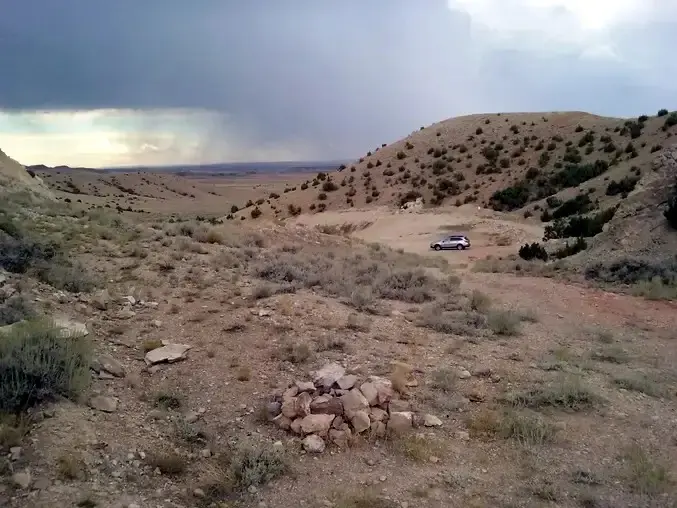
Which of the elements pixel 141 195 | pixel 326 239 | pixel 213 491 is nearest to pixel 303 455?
pixel 213 491

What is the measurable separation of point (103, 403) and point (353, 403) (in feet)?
9.19

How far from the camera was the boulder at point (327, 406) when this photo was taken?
7.08 meters

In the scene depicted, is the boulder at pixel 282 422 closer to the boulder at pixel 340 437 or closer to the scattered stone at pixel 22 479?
the boulder at pixel 340 437

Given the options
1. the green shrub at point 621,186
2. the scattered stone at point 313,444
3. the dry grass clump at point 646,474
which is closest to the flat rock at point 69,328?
the scattered stone at point 313,444

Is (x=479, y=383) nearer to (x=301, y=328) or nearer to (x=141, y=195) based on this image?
(x=301, y=328)

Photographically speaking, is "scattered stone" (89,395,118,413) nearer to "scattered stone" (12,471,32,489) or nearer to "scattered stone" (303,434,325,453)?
"scattered stone" (12,471,32,489)

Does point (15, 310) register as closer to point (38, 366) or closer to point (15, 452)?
point (38, 366)

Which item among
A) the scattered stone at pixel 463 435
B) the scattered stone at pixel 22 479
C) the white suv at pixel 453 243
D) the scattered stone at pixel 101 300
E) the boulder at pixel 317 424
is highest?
the scattered stone at pixel 101 300

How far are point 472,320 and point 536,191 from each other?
38.2 metres

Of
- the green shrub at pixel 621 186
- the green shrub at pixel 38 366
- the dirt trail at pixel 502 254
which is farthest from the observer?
the green shrub at pixel 621 186

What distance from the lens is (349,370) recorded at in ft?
28.1

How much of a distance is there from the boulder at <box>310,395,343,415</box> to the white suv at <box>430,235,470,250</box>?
2833 cm

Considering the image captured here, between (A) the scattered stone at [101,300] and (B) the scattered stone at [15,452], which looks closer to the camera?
(B) the scattered stone at [15,452]

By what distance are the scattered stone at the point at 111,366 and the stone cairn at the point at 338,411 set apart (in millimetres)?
1991
